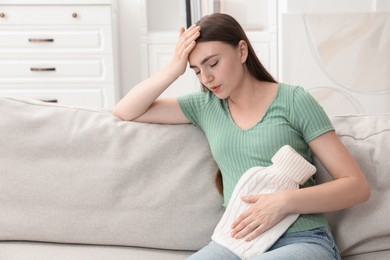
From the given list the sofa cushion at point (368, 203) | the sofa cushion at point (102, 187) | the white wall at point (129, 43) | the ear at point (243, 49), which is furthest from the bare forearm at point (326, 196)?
the white wall at point (129, 43)

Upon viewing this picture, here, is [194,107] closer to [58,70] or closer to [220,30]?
[220,30]

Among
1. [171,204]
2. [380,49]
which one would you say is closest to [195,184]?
[171,204]

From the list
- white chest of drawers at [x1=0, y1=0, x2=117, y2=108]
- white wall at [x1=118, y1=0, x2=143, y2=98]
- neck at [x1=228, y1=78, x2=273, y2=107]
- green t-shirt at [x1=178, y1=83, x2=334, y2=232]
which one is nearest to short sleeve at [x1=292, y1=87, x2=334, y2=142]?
green t-shirt at [x1=178, y1=83, x2=334, y2=232]

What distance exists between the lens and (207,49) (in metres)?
1.53

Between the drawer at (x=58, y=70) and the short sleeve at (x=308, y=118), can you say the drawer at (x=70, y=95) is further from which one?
the short sleeve at (x=308, y=118)

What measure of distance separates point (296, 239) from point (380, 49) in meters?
2.27

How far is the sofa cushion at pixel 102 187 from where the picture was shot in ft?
5.17

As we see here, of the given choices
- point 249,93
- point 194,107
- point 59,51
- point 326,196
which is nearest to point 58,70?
point 59,51

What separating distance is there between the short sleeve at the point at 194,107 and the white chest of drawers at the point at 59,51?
2.29 metres

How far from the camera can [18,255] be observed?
1545mm

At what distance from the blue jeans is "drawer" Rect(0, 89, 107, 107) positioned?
254 centimetres

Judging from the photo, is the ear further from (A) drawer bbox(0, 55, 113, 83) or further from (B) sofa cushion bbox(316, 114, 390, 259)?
(A) drawer bbox(0, 55, 113, 83)

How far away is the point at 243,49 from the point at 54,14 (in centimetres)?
250

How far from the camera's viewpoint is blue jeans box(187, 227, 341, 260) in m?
1.34
